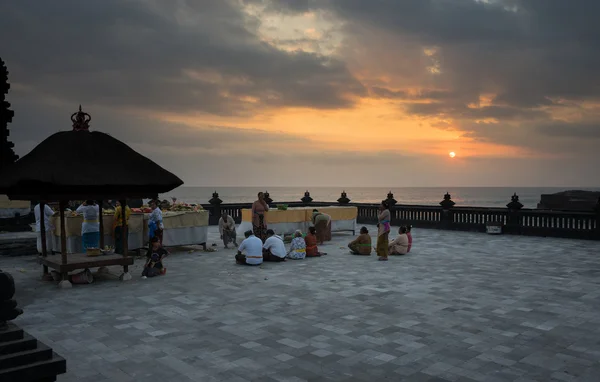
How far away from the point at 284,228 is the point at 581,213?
12.2m

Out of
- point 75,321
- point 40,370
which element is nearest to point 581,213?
point 75,321

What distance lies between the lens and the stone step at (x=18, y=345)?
4.56 meters

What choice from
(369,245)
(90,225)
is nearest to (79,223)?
(90,225)

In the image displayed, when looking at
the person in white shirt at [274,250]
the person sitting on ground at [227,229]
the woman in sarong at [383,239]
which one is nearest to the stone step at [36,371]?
the person in white shirt at [274,250]

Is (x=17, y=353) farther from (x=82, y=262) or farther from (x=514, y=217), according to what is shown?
(x=514, y=217)

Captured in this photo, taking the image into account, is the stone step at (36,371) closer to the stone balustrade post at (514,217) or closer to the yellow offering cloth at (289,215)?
the yellow offering cloth at (289,215)

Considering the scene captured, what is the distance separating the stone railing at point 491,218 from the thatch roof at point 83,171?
1507 cm

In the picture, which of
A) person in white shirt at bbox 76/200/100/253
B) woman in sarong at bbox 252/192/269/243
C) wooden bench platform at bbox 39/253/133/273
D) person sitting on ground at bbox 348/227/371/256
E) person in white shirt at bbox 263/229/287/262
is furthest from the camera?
woman in sarong at bbox 252/192/269/243

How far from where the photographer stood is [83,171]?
34.5ft

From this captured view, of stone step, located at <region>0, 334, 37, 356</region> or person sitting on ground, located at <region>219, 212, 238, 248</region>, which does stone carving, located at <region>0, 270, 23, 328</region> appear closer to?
stone step, located at <region>0, 334, 37, 356</region>

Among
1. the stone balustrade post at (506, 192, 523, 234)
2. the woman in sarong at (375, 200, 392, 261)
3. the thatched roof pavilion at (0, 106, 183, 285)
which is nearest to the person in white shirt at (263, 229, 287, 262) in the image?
the woman in sarong at (375, 200, 392, 261)

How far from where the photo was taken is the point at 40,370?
4.62m

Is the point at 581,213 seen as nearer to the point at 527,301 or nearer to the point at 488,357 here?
the point at 527,301

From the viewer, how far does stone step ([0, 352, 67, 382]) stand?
4.44m
